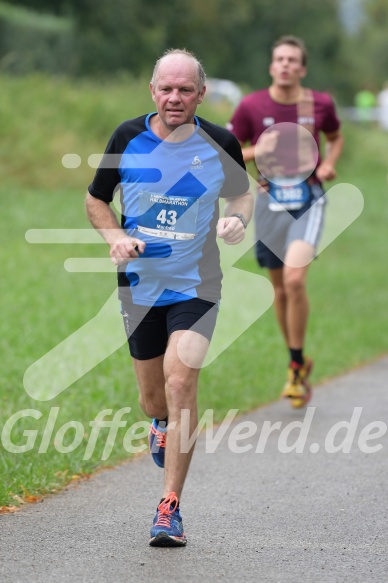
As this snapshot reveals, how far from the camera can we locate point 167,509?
5.41m

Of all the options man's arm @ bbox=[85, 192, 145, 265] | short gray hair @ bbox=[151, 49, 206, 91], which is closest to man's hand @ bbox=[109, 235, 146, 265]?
man's arm @ bbox=[85, 192, 145, 265]

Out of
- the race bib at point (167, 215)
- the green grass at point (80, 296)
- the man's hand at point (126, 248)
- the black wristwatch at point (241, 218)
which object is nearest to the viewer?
the man's hand at point (126, 248)

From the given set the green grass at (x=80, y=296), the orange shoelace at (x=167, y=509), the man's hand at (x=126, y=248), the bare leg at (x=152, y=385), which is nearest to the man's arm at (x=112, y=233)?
the man's hand at (x=126, y=248)

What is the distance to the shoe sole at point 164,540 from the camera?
5.33 m

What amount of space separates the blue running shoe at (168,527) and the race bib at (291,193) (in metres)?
4.43

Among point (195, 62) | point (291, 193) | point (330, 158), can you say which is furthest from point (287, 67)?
point (195, 62)

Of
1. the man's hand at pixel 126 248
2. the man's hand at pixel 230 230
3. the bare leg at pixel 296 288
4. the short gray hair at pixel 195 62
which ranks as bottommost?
the man's hand at pixel 126 248

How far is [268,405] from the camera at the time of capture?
9.73m

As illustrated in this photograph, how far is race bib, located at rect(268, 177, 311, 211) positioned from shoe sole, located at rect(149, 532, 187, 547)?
4.56 meters

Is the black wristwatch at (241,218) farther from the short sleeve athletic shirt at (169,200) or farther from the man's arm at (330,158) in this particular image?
the man's arm at (330,158)

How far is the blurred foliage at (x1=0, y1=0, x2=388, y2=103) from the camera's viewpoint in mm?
40094

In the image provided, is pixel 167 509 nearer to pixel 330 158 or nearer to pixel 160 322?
pixel 160 322

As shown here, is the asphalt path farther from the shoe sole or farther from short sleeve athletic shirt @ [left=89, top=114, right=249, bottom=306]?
short sleeve athletic shirt @ [left=89, top=114, right=249, bottom=306]

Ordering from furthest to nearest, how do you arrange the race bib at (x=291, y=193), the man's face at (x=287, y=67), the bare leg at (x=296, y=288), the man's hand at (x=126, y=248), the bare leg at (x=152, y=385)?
1. the man's face at (x=287, y=67)
2. the race bib at (x=291, y=193)
3. the bare leg at (x=296, y=288)
4. the bare leg at (x=152, y=385)
5. the man's hand at (x=126, y=248)
